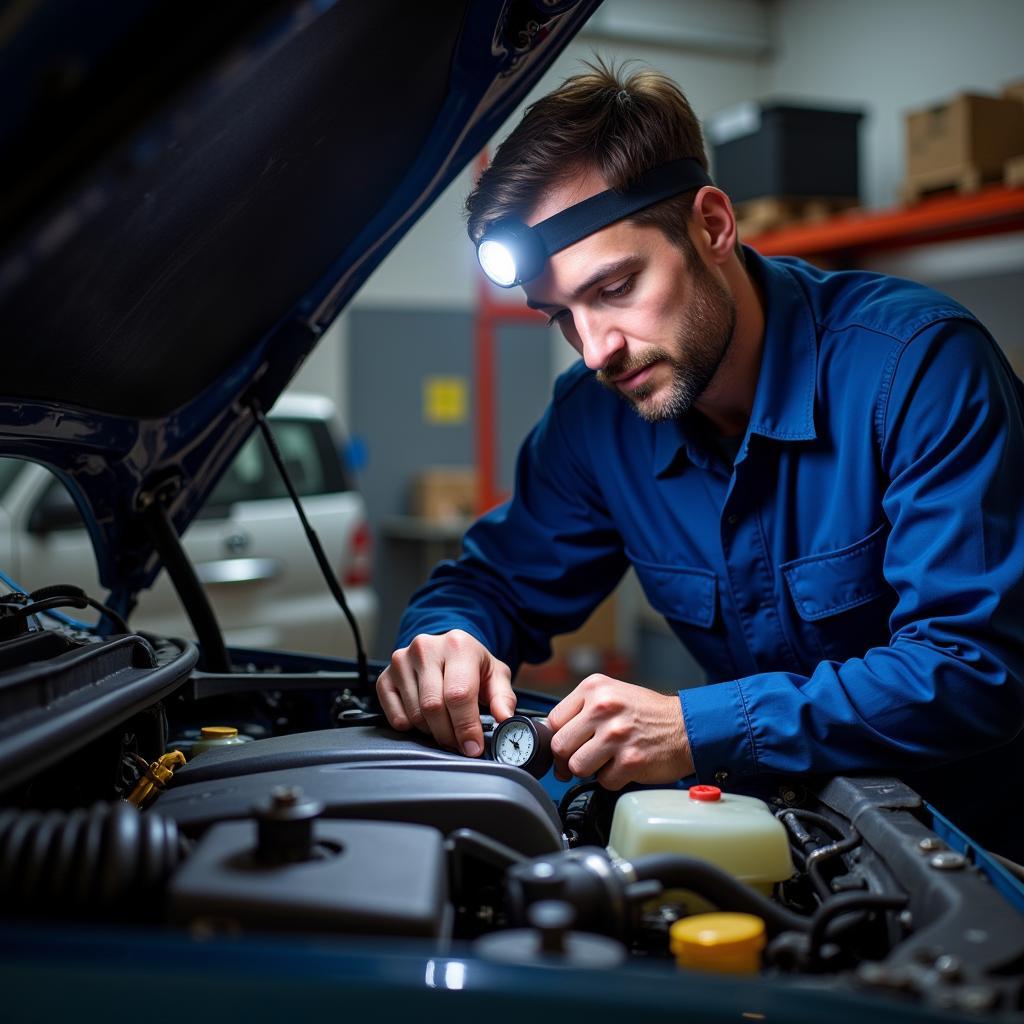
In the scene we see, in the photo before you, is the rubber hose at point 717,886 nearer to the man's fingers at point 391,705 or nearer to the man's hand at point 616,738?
the man's hand at point 616,738

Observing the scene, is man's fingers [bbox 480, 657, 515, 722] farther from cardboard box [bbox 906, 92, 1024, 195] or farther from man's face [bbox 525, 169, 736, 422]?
cardboard box [bbox 906, 92, 1024, 195]

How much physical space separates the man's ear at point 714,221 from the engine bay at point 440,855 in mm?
710

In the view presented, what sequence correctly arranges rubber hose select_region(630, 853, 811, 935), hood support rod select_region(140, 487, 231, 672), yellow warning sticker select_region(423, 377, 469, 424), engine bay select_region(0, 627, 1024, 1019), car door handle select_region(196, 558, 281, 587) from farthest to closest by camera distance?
yellow warning sticker select_region(423, 377, 469, 424) < car door handle select_region(196, 558, 281, 587) < hood support rod select_region(140, 487, 231, 672) < rubber hose select_region(630, 853, 811, 935) < engine bay select_region(0, 627, 1024, 1019)

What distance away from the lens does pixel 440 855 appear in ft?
2.54

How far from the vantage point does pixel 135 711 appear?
40.0 inches

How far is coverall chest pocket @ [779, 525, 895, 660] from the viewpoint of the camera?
1.43 meters

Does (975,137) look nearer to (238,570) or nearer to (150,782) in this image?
(238,570)

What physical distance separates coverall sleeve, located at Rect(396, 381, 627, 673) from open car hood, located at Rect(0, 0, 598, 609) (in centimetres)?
40

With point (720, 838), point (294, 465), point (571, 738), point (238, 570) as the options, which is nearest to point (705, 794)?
point (720, 838)

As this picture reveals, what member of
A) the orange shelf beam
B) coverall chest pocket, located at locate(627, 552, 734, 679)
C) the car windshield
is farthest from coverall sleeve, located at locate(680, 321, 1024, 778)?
the orange shelf beam

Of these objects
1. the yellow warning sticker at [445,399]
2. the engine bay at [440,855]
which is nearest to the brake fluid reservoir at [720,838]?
the engine bay at [440,855]

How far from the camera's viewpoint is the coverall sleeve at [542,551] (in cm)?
175

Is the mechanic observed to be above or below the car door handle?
above

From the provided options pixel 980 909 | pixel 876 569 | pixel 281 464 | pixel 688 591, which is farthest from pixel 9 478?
pixel 980 909
